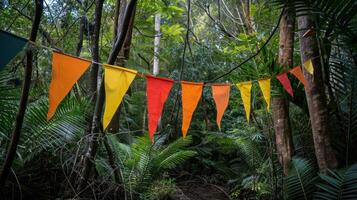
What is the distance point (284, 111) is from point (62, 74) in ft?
9.17

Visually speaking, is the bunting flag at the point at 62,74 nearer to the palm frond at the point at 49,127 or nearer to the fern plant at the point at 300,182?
the palm frond at the point at 49,127

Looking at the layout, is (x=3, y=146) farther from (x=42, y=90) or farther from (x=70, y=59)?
(x=70, y=59)

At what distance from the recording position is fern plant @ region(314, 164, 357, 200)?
297 centimetres

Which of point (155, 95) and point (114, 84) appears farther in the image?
point (155, 95)

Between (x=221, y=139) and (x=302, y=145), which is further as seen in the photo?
(x=221, y=139)

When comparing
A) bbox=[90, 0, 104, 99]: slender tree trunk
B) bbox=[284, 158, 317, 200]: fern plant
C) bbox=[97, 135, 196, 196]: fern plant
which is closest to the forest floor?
bbox=[97, 135, 196, 196]: fern plant

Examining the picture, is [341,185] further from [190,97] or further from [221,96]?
[190,97]

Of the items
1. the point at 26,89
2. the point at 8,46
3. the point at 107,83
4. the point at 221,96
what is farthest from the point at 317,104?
the point at 8,46

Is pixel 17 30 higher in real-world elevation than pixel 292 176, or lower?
higher

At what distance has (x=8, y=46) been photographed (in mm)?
2135

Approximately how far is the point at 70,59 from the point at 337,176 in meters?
2.42

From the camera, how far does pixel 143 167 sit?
399cm

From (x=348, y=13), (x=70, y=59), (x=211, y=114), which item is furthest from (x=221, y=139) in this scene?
(x=70, y=59)

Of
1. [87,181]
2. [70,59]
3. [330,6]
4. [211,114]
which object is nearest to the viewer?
[70,59]
